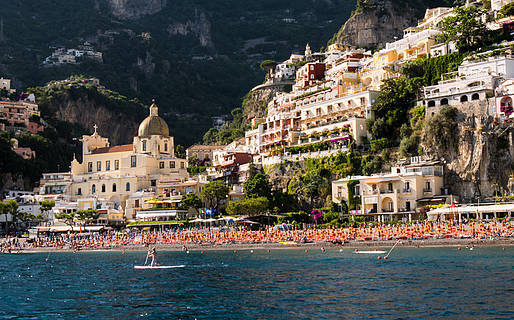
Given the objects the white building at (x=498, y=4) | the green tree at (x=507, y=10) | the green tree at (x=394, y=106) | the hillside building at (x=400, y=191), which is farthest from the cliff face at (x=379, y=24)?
the hillside building at (x=400, y=191)

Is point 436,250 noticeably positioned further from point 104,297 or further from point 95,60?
point 95,60

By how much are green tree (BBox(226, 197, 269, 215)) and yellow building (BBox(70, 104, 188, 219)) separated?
22807mm

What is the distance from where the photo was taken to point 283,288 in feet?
135

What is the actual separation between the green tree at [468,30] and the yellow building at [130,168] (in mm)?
46333

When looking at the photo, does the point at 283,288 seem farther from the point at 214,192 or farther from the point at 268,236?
the point at 214,192

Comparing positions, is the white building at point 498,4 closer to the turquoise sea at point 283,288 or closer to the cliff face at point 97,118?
the turquoise sea at point 283,288

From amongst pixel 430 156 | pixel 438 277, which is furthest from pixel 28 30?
pixel 438 277

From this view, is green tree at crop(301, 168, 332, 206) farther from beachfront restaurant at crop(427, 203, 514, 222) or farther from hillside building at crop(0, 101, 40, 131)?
hillside building at crop(0, 101, 40, 131)

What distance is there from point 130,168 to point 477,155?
188 ft

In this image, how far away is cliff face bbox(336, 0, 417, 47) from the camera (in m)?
130

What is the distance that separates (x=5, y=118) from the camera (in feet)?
442

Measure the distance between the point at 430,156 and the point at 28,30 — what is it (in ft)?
502

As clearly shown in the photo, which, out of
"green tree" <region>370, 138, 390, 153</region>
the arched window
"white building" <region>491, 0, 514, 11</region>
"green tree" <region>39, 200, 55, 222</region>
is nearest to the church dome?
"green tree" <region>39, 200, 55, 222</region>

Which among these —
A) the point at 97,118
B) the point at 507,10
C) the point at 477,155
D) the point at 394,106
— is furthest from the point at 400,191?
the point at 97,118
